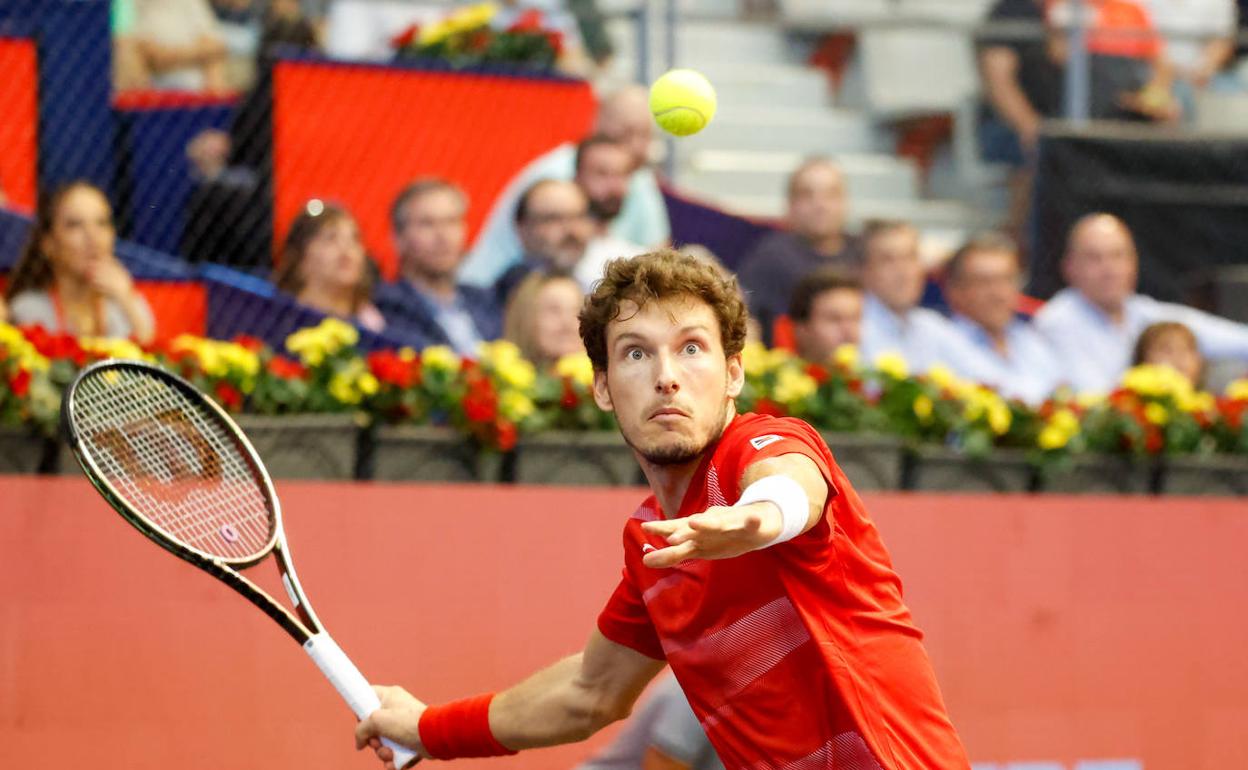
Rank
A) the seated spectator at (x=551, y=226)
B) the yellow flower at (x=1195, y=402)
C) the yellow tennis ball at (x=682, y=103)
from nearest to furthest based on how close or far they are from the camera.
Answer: the yellow tennis ball at (x=682, y=103)
the yellow flower at (x=1195, y=402)
the seated spectator at (x=551, y=226)

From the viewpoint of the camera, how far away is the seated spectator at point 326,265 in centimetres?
689

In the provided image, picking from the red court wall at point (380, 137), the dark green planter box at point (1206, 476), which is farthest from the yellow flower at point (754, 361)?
the red court wall at point (380, 137)

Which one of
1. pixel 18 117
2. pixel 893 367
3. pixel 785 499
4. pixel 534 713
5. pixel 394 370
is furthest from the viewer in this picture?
pixel 18 117

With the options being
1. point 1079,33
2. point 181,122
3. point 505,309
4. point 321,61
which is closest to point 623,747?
point 505,309

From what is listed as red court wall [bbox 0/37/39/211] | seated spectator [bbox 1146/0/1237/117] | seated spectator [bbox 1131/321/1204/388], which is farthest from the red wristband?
seated spectator [bbox 1146/0/1237/117]

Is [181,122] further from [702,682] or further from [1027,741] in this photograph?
Answer: [702,682]

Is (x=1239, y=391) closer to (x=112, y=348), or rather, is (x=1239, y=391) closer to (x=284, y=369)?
(x=284, y=369)

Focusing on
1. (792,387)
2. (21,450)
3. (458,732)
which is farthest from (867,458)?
(458,732)

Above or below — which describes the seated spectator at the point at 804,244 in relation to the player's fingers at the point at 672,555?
below

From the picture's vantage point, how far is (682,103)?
505cm

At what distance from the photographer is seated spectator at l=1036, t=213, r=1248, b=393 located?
8.03 meters

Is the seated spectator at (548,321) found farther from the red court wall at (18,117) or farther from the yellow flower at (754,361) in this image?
the red court wall at (18,117)

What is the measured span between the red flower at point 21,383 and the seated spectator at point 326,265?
1.47 m

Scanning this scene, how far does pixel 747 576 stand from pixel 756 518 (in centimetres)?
48
